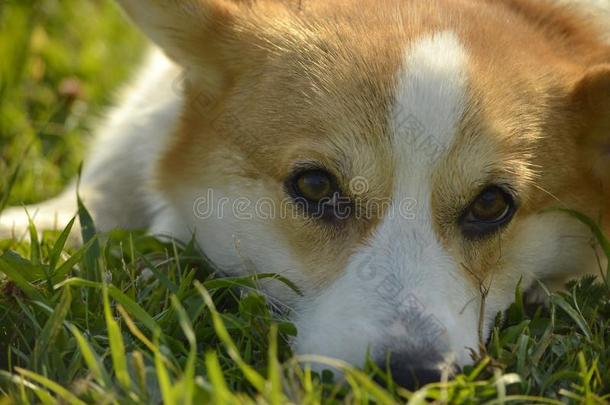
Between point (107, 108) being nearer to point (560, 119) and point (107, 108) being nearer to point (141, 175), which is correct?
point (141, 175)

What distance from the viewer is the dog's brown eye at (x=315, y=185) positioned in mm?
2793

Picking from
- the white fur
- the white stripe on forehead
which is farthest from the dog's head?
the white fur

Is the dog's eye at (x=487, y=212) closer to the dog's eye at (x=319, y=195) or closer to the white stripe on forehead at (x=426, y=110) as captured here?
the white stripe on forehead at (x=426, y=110)

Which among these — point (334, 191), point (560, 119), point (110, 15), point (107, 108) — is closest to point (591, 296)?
point (560, 119)

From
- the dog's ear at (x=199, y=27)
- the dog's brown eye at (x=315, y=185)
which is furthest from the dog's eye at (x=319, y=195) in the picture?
the dog's ear at (x=199, y=27)

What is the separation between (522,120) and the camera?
2.84 meters

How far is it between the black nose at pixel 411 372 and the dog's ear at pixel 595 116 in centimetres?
115

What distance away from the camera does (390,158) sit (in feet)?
8.89

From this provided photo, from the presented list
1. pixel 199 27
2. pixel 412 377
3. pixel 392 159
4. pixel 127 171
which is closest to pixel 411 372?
pixel 412 377

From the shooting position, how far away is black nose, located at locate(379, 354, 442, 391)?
7.54ft

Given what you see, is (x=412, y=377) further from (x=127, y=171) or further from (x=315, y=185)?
(x=127, y=171)

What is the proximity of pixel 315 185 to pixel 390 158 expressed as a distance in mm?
258

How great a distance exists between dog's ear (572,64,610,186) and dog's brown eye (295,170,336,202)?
91cm

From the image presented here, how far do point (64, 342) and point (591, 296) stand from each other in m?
1.67
